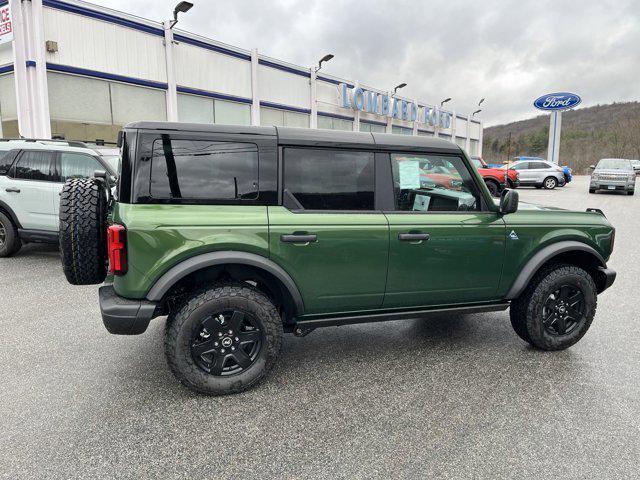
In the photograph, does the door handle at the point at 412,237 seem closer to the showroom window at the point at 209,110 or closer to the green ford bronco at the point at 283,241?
the green ford bronco at the point at 283,241

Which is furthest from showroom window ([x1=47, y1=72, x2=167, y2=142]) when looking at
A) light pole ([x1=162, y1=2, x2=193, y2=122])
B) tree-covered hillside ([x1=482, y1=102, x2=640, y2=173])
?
tree-covered hillside ([x1=482, y1=102, x2=640, y2=173])

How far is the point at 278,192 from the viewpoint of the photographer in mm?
3074

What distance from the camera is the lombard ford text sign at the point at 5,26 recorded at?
485 inches

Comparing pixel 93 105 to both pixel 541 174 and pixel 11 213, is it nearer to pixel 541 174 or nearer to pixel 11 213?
pixel 11 213

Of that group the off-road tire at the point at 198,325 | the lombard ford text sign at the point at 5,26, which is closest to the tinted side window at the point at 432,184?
the off-road tire at the point at 198,325

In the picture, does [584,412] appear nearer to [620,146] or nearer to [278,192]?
[278,192]

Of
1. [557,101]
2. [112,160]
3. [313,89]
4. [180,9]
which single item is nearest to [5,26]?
[180,9]

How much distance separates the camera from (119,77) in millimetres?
14461

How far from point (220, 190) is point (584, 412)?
9.20 feet

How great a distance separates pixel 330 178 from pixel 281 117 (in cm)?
1873

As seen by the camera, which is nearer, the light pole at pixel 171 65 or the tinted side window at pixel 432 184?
the tinted side window at pixel 432 184

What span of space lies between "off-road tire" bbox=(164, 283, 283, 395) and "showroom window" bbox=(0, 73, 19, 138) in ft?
45.2

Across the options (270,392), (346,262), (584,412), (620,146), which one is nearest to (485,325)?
(584,412)

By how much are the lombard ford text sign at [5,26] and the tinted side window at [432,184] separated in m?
13.8
